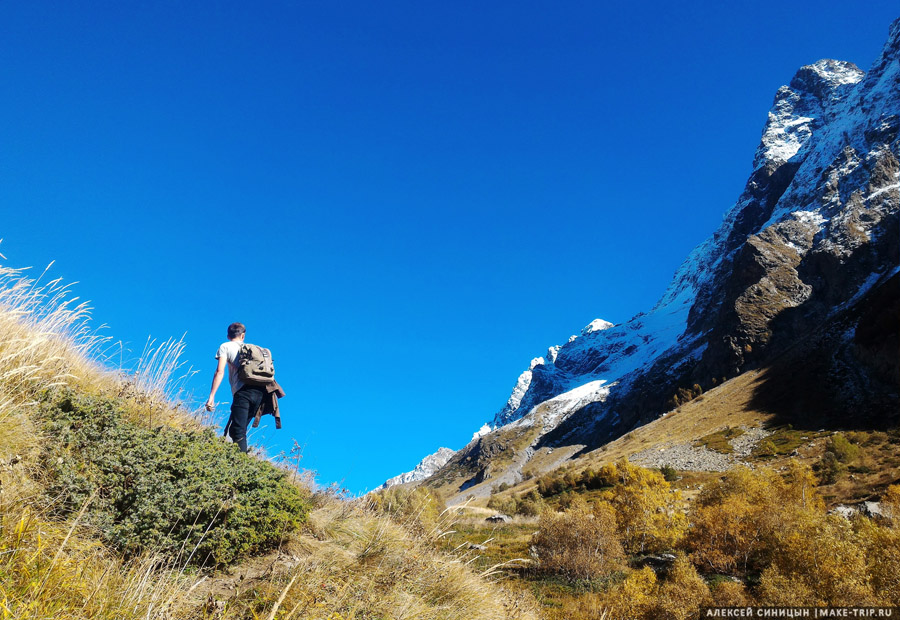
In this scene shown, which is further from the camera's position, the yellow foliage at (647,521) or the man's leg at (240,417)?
the yellow foliage at (647,521)

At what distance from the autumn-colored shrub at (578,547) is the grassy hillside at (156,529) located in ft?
53.2

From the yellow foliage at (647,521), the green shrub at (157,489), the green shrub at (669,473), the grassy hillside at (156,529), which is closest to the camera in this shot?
the grassy hillside at (156,529)

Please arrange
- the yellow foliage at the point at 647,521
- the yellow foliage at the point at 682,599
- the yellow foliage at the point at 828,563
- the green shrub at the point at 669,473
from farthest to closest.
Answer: the green shrub at the point at 669,473 → the yellow foliage at the point at 647,521 → the yellow foliage at the point at 682,599 → the yellow foliage at the point at 828,563

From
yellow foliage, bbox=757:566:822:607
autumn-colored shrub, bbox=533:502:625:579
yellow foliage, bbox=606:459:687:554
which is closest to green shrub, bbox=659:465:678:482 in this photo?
yellow foliage, bbox=606:459:687:554

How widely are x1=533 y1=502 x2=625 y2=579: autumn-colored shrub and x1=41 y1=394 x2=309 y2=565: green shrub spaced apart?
17.6 m

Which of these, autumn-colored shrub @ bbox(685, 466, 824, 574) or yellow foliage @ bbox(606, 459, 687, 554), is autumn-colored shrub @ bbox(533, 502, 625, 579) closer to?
yellow foliage @ bbox(606, 459, 687, 554)

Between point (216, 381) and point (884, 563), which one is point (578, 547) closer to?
point (884, 563)

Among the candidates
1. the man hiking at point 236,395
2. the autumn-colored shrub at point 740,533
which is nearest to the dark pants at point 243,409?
the man hiking at point 236,395

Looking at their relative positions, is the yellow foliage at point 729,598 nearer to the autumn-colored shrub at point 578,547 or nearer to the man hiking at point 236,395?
the autumn-colored shrub at point 578,547

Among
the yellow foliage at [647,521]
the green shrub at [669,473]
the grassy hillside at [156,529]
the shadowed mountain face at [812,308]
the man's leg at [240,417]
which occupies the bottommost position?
the grassy hillside at [156,529]

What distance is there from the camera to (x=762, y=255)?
337 feet

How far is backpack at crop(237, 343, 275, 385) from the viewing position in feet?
19.1

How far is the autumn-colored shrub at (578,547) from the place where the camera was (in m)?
18.8

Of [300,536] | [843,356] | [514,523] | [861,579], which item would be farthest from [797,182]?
[300,536]
